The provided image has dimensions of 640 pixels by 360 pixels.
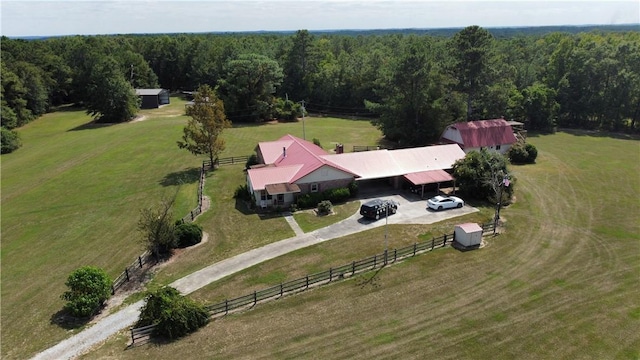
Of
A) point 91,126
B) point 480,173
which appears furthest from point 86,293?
point 91,126

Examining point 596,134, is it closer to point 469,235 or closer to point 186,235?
point 469,235

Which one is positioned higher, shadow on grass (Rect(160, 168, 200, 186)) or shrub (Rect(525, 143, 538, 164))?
shrub (Rect(525, 143, 538, 164))

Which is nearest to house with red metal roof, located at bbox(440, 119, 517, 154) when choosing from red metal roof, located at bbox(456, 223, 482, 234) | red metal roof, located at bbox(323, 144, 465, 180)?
red metal roof, located at bbox(323, 144, 465, 180)

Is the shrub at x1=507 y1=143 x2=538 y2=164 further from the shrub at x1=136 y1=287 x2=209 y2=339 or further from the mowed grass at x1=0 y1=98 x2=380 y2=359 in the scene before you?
the shrub at x1=136 y1=287 x2=209 y2=339

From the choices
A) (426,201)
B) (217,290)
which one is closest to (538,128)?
(426,201)

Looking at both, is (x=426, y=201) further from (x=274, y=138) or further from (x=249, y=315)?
(x=274, y=138)

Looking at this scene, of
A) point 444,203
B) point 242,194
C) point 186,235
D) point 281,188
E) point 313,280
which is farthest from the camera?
point 242,194

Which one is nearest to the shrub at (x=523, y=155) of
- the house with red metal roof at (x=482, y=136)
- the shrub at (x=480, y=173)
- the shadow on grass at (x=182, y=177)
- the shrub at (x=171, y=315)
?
the house with red metal roof at (x=482, y=136)
